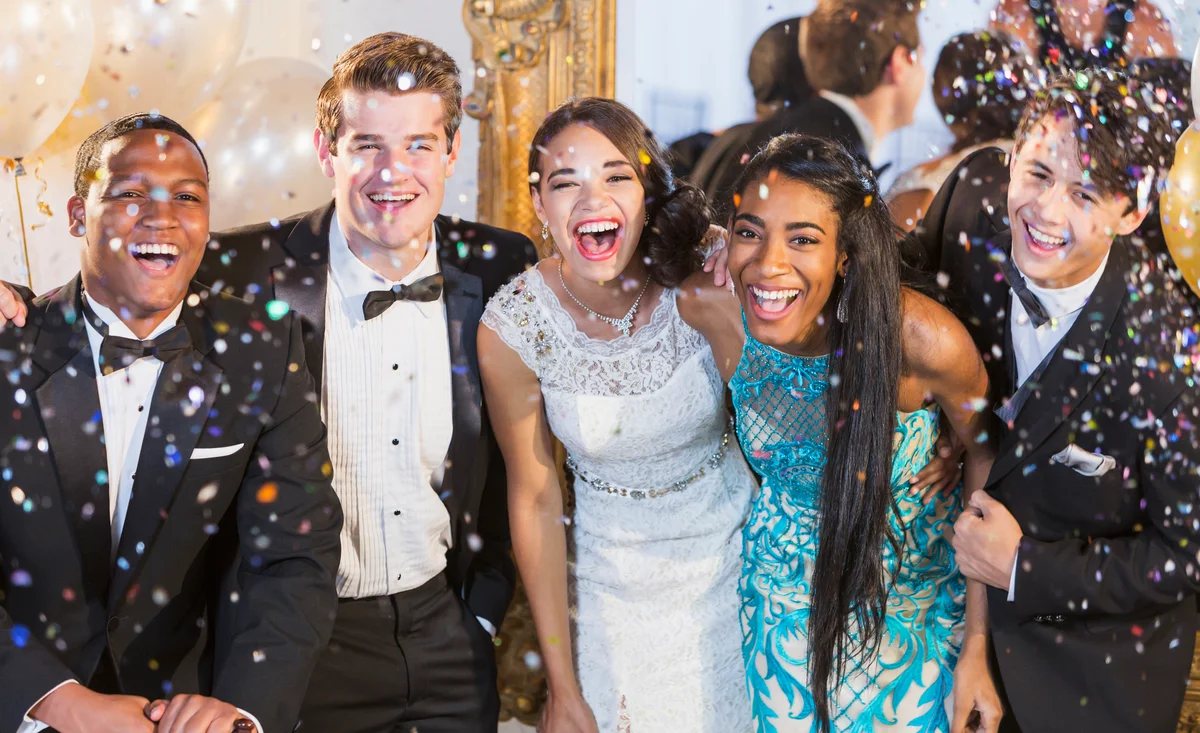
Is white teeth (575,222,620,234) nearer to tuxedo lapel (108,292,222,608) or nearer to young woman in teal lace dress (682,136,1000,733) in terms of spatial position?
young woman in teal lace dress (682,136,1000,733)

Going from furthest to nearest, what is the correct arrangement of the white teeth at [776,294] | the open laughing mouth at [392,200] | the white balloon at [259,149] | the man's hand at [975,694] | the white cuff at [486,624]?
the white balloon at [259,149]
the white cuff at [486,624]
the open laughing mouth at [392,200]
the man's hand at [975,694]
the white teeth at [776,294]

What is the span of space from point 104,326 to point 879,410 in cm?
144

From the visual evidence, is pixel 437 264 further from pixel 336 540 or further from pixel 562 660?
pixel 562 660

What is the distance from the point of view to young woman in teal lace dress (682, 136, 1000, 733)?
189cm

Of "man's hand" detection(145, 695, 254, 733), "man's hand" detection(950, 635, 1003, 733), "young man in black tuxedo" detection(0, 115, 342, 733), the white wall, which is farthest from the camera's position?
the white wall

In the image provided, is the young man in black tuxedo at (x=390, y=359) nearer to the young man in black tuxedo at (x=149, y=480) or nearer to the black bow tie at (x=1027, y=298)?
the young man in black tuxedo at (x=149, y=480)

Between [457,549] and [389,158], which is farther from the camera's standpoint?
[457,549]

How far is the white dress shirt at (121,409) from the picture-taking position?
5.98ft

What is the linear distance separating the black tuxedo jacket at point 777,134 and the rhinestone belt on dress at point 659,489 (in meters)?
0.72

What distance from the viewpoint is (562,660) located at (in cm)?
225

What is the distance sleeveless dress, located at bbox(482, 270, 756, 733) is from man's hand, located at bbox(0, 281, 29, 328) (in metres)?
0.89

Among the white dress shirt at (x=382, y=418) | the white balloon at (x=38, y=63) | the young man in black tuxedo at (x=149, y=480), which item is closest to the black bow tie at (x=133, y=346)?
the young man in black tuxedo at (x=149, y=480)

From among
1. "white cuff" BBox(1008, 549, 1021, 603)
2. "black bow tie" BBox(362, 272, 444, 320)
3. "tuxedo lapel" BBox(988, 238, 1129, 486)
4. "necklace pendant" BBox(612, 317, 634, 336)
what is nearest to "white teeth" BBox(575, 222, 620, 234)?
"necklace pendant" BBox(612, 317, 634, 336)

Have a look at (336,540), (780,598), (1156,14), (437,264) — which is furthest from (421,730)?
(1156,14)
